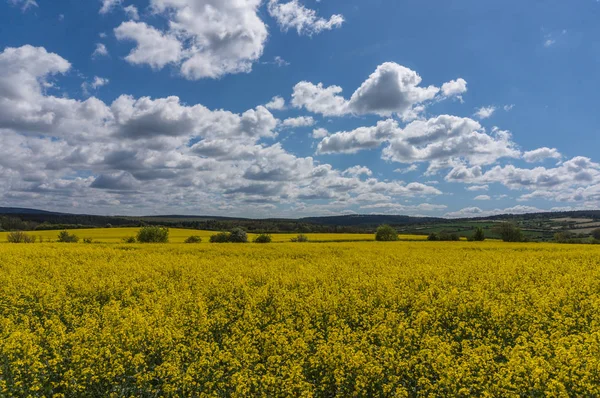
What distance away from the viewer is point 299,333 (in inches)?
358

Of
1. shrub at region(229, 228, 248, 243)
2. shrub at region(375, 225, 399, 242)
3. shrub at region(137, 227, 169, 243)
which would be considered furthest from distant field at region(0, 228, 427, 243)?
shrub at region(229, 228, 248, 243)

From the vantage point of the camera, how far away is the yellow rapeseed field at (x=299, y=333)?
263 inches

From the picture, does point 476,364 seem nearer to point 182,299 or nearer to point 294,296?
point 294,296

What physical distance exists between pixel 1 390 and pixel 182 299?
600 cm

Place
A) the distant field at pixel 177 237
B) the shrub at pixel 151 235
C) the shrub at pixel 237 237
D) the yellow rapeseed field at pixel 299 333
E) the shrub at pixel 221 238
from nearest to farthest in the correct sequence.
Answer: the yellow rapeseed field at pixel 299 333
the shrub at pixel 151 235
the shrub at pixel 237 237
the shrub at pixel 221 238
the distant field at pixel 177 237

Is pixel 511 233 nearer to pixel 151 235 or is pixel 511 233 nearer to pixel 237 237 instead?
pixel 237 237

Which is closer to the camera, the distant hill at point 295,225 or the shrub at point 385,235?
the shrub at point 385,235

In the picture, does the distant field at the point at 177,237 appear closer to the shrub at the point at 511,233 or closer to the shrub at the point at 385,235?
the shrub at the point at 385,235

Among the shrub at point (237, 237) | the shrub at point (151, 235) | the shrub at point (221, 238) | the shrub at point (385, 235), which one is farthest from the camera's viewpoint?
the shrub at point (385, 235)

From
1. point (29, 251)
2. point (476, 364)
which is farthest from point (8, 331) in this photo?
point (29, 251)

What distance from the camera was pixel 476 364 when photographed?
7.28m

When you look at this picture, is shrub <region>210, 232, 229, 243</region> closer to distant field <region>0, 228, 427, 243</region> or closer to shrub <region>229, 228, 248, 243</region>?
shrub <region>229, 228, 248, 243</region>

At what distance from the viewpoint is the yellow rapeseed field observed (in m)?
6.68

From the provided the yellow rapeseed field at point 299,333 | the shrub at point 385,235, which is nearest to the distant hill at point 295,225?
the shrub at point 385,235
